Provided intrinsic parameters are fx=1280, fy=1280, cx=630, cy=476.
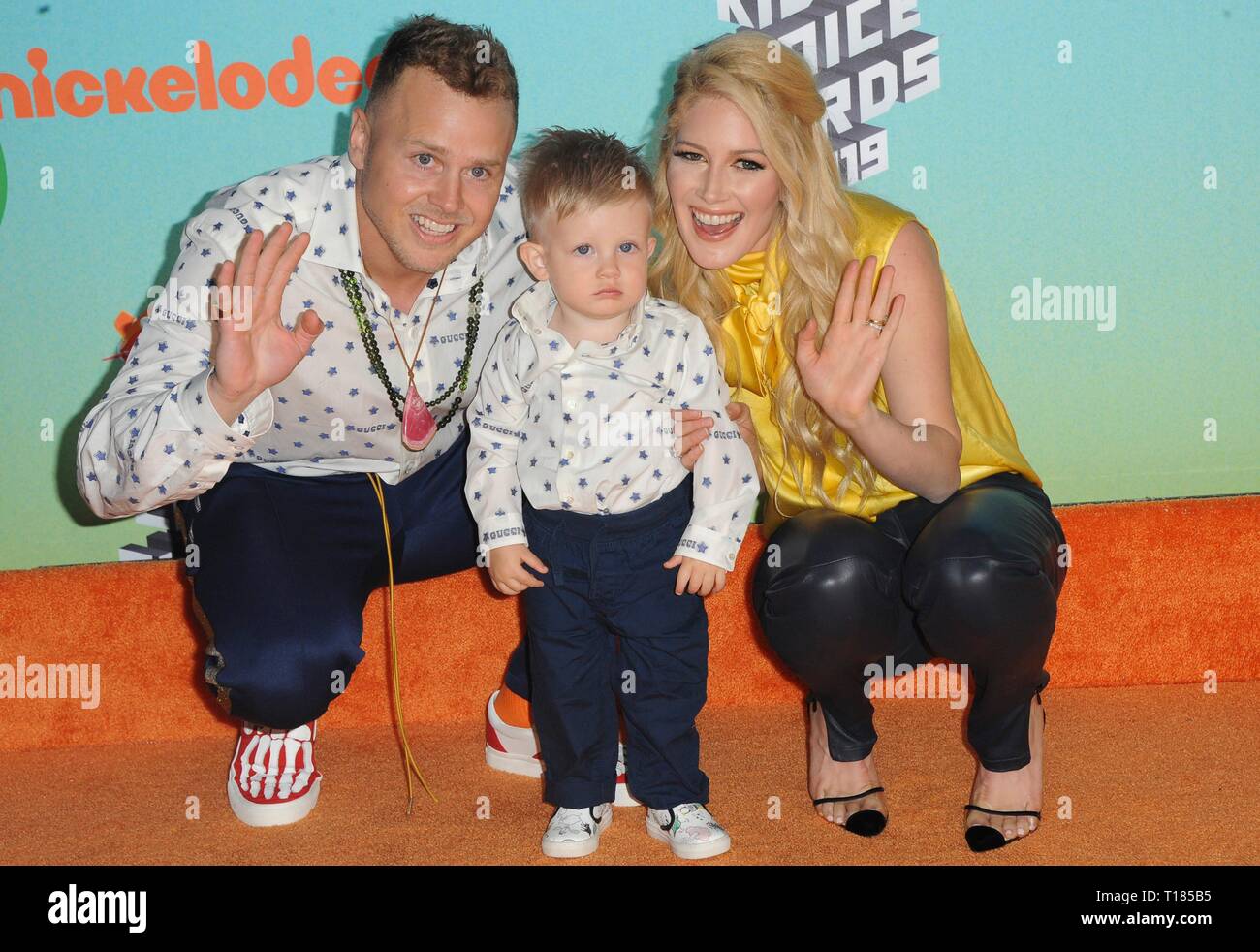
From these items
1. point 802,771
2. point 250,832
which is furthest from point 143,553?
point 802,771

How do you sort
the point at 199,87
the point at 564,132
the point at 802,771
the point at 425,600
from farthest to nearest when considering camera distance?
1. the point at 199,87
2. the point at 425,600
3. the point at 802,771
4. the point at 564,132

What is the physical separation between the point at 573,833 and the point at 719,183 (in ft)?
3.26

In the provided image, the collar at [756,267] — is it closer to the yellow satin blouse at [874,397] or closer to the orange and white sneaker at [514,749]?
the yellow satin blouse at [874,397]

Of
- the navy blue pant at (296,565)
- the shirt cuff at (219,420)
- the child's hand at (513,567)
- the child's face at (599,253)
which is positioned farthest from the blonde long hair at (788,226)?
the shirt cuff at (219,420)

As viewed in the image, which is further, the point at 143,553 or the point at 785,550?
the point at 143,553

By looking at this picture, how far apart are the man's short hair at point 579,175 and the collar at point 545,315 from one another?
0.10m

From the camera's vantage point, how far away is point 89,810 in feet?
7.02

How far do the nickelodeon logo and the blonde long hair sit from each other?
35.9 inches

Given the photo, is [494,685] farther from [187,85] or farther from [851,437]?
[187,85]

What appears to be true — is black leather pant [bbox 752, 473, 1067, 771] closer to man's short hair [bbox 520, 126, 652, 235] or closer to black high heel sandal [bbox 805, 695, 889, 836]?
black high heel sandal [bbox 805, 695, 889, 836]

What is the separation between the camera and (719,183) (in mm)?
1918

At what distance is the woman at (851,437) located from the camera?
183cm

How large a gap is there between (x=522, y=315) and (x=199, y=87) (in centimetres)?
115

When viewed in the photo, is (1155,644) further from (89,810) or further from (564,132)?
(89,810)
